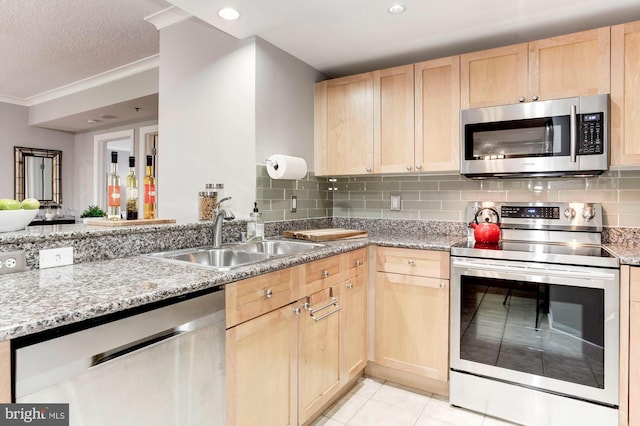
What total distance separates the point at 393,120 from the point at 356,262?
3.51 ft

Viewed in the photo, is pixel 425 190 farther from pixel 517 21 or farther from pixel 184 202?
pixel 184 202

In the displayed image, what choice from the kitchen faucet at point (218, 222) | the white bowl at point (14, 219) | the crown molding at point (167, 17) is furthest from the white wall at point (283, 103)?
the white bowl at point (14, 219)

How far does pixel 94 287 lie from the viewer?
3.76 feet

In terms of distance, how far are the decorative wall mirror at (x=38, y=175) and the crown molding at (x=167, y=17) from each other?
3.77 m

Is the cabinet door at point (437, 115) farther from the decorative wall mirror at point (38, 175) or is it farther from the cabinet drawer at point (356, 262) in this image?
the decorative wall mirror at point (38, 175)

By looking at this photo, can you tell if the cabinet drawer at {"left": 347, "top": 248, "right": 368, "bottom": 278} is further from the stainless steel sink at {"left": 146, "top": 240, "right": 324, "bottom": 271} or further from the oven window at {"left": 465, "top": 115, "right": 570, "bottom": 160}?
the oven window at {"left": 465, "top": 115, "right": 570, "bottom": 160}

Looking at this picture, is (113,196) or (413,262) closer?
(113,196)

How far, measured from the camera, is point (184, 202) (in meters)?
2.60

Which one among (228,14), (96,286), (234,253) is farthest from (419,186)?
(96,286)

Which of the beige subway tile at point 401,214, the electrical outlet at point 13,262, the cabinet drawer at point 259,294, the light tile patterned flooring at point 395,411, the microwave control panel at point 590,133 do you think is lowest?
the light tile patterned flooring at point 395,411

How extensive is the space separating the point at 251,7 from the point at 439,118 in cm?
134

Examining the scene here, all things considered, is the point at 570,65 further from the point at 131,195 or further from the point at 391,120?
the point at 131,195

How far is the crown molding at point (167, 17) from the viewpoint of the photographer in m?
2.49

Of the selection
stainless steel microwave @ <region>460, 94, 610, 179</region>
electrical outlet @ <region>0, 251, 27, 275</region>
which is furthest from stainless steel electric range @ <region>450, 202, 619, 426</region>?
electrical outlet @ <region>0, 251, 27, 275</region>
